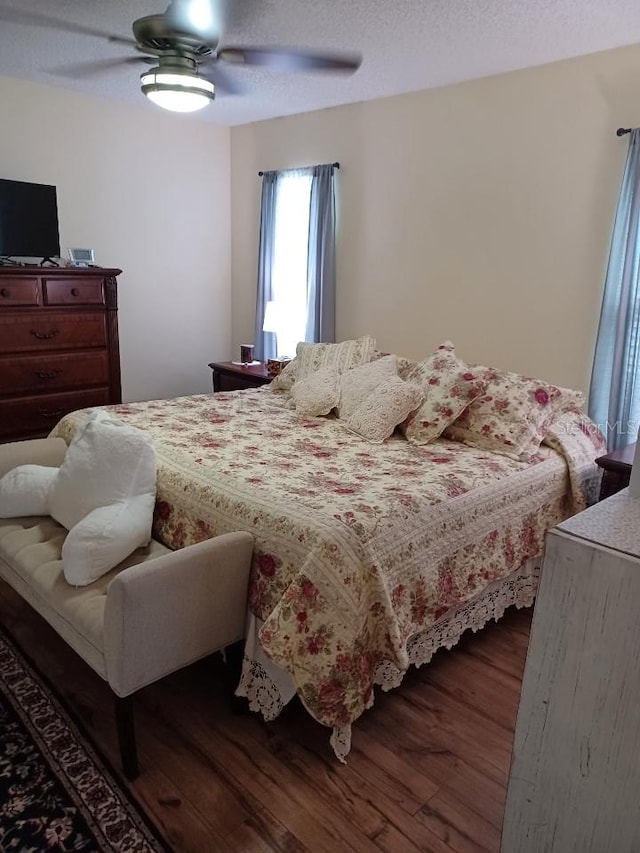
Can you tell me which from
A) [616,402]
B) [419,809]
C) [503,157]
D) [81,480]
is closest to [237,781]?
[419,809]

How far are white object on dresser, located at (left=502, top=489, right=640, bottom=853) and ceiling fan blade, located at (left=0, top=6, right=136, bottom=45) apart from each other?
10.1 feet

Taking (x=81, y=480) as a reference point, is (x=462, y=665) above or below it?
below

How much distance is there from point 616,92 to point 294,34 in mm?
1640

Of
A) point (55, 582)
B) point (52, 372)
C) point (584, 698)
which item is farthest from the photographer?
point (52, 372)

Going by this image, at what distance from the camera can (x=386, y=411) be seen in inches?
114

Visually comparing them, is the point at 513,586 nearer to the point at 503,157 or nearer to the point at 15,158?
the point at 503,157

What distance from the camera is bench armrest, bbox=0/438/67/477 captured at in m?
2.64

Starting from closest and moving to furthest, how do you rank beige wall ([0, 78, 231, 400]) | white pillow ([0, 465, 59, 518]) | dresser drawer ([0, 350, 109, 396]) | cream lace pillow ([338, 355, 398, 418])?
white pillow ([0, 465, 59, 518]), cream lace pillow ([338, 355, 398, 418]), dresser drawer ([0, 350, 109, 396]), beige wall ([0, 78, 231, 400])

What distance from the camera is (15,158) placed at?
4102 millimetres

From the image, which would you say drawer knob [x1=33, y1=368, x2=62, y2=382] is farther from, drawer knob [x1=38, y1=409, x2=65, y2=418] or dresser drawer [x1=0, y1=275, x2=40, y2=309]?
dresser drawer [x1=0, y1=275, x2=40, y2=309]

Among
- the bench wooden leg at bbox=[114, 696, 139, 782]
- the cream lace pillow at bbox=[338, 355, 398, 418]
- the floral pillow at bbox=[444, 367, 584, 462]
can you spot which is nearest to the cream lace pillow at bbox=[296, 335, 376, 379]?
the cream lace pillow at bbox=[338, 355, 398, 418]

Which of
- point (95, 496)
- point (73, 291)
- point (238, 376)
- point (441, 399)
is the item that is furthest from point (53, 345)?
point (441, 399)

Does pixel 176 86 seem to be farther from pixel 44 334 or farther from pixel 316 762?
pixel 316 762

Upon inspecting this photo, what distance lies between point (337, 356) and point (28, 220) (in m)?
2.26
